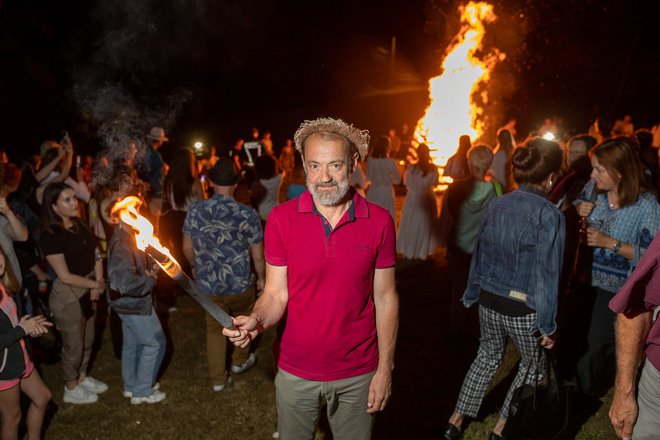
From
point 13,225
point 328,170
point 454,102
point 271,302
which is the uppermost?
point 454,102

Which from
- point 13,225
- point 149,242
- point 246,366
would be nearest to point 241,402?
point 246,366

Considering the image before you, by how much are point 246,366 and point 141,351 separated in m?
1.25

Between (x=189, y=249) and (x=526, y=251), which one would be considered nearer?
(x=526, y=251)

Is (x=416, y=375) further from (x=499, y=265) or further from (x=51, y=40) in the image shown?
(x=51, y=40)

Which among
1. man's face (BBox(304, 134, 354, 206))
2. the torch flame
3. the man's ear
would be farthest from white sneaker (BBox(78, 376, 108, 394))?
the man's ear

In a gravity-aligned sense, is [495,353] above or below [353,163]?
below

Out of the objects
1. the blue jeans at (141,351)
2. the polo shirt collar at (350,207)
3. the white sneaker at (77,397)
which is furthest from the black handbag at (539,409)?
the white sneaker at (77,397)

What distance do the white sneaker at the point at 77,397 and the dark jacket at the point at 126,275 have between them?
1169 mm

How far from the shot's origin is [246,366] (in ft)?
19.5

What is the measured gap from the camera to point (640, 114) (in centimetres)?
2842

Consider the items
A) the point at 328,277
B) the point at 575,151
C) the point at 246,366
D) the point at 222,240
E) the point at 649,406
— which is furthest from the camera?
the point at 575,151

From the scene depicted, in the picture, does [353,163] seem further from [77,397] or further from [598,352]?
[77,397]

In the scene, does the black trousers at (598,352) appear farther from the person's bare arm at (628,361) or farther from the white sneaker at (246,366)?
the white sneaker at (246,366)

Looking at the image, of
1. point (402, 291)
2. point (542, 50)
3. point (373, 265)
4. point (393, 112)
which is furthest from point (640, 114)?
point (373, 265)
